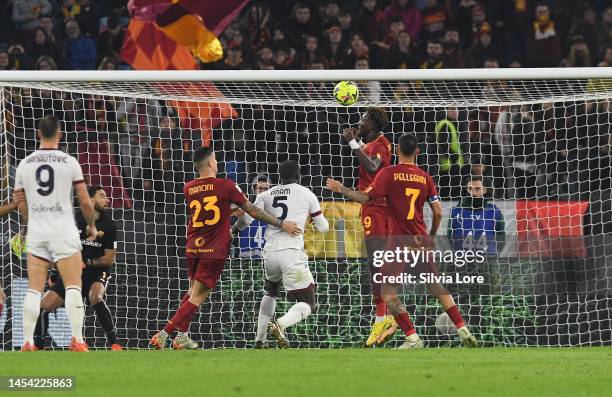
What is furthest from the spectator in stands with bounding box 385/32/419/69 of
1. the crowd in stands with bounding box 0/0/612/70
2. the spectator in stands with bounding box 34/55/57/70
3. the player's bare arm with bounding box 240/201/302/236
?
the player's bare arm with bounding box 240/201/302/236

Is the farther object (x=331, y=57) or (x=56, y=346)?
(x=331, y=57)

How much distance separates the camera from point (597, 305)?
48.4 feet

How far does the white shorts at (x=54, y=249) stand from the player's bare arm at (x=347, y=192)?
8.96ft

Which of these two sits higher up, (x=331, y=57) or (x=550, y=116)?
(x=331, y=57)

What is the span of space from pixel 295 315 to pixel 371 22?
9.20 metres

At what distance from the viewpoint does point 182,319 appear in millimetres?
13047

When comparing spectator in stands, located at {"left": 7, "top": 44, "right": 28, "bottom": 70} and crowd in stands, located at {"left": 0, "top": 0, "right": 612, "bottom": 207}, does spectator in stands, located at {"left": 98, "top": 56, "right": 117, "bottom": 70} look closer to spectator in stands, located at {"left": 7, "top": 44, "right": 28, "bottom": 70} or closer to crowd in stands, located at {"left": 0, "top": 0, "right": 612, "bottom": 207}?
spectator in stands, located at {"left": 7, "top": 44, "right": 28, "bottom": 70}

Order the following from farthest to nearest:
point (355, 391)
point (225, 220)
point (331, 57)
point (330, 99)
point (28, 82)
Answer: point (331, 57) → point (330, 99) → point (28, 82) → point (225, 220) → point (355, 391)

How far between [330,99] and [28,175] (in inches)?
198

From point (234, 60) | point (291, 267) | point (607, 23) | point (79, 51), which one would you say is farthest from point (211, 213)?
point (607, 23)

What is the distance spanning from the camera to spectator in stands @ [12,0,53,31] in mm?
21453

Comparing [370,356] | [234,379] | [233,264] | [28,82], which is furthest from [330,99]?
[234,379]

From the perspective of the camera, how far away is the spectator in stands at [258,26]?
69.6ft

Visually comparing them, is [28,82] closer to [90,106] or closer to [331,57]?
[90,106]
